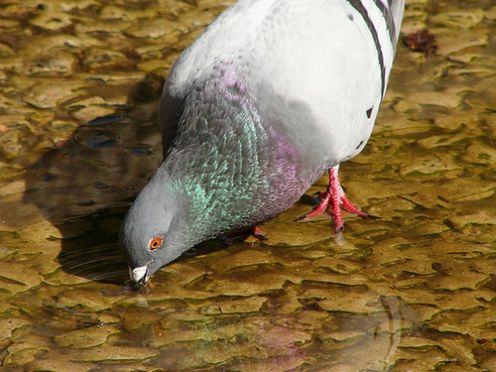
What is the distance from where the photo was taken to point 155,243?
4.68 metres

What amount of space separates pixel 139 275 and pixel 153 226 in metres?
0.34

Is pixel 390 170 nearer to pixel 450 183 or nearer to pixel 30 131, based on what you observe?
pixel 450 183

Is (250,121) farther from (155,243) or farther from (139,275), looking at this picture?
(139,275)

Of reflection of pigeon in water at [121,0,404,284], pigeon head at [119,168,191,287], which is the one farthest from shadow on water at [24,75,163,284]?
reflection of pigeon in water at [121,0,404,284]

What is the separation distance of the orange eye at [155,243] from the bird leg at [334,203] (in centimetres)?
129

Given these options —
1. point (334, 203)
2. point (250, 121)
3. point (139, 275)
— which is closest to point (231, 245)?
point (334, 203)

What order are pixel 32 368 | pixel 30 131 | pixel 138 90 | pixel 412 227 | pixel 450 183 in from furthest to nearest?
pixel 138 90 → pixel 30 131 → pixel 450 183 → pixel 412 227 → pixel 32 368

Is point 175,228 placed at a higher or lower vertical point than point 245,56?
lower

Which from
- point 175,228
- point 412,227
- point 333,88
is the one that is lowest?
point 412,227

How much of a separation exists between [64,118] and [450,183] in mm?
2570

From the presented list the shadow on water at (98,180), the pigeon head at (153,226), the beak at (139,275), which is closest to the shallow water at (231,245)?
the shadow on water at (98,180)

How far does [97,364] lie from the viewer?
15.1 feet

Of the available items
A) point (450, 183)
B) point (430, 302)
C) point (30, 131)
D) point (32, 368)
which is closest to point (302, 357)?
point (430, 302)

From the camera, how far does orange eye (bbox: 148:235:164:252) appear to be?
4652mm
